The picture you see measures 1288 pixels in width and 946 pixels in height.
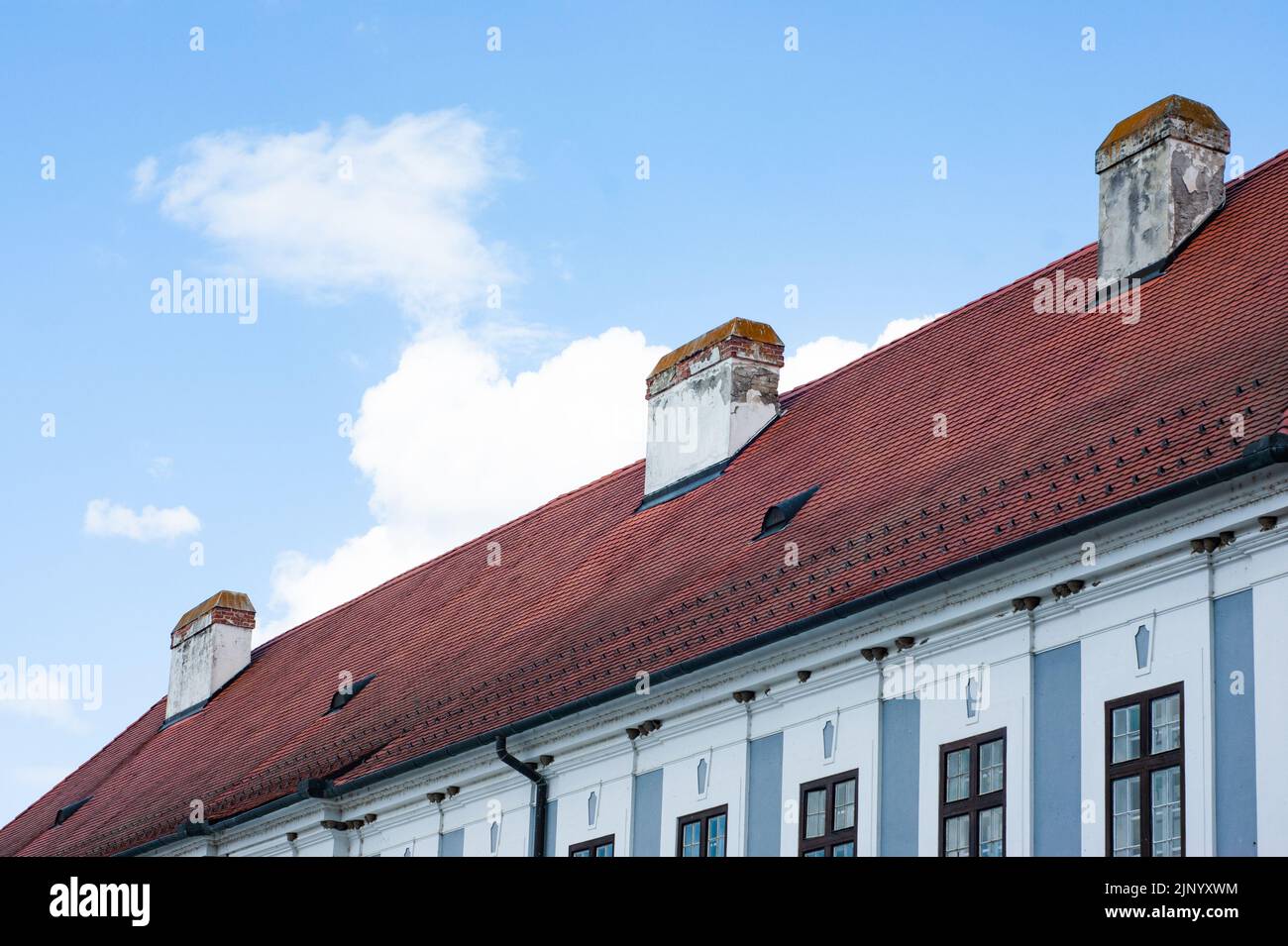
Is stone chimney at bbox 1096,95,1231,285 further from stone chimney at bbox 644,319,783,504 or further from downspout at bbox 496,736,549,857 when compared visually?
downspout at bbox 496,736,549,857

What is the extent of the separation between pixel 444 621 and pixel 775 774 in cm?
1091

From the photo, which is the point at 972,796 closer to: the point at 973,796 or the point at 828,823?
the point at 973,796

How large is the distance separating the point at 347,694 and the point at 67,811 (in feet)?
30.3

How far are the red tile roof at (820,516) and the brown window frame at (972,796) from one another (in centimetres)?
153

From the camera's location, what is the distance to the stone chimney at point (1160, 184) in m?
23.5

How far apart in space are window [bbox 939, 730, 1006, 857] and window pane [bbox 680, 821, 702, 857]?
360cm

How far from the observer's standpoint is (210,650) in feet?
133

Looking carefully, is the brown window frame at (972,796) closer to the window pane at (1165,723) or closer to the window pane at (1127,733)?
the window pane at (1127,733)

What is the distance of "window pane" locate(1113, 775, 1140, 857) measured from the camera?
17859mm

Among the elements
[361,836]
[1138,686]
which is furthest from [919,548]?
[361,836]

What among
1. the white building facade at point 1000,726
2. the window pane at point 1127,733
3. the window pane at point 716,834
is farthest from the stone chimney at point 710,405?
the window pane at point 1127,733

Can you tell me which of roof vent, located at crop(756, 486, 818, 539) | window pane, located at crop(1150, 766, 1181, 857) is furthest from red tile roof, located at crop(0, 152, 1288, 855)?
window pane, located at crop(1150, 766, 1181, 857)

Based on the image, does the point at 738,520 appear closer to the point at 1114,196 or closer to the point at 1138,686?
the point at 1114,196

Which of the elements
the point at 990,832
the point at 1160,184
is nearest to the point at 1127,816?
the point at 990,832
